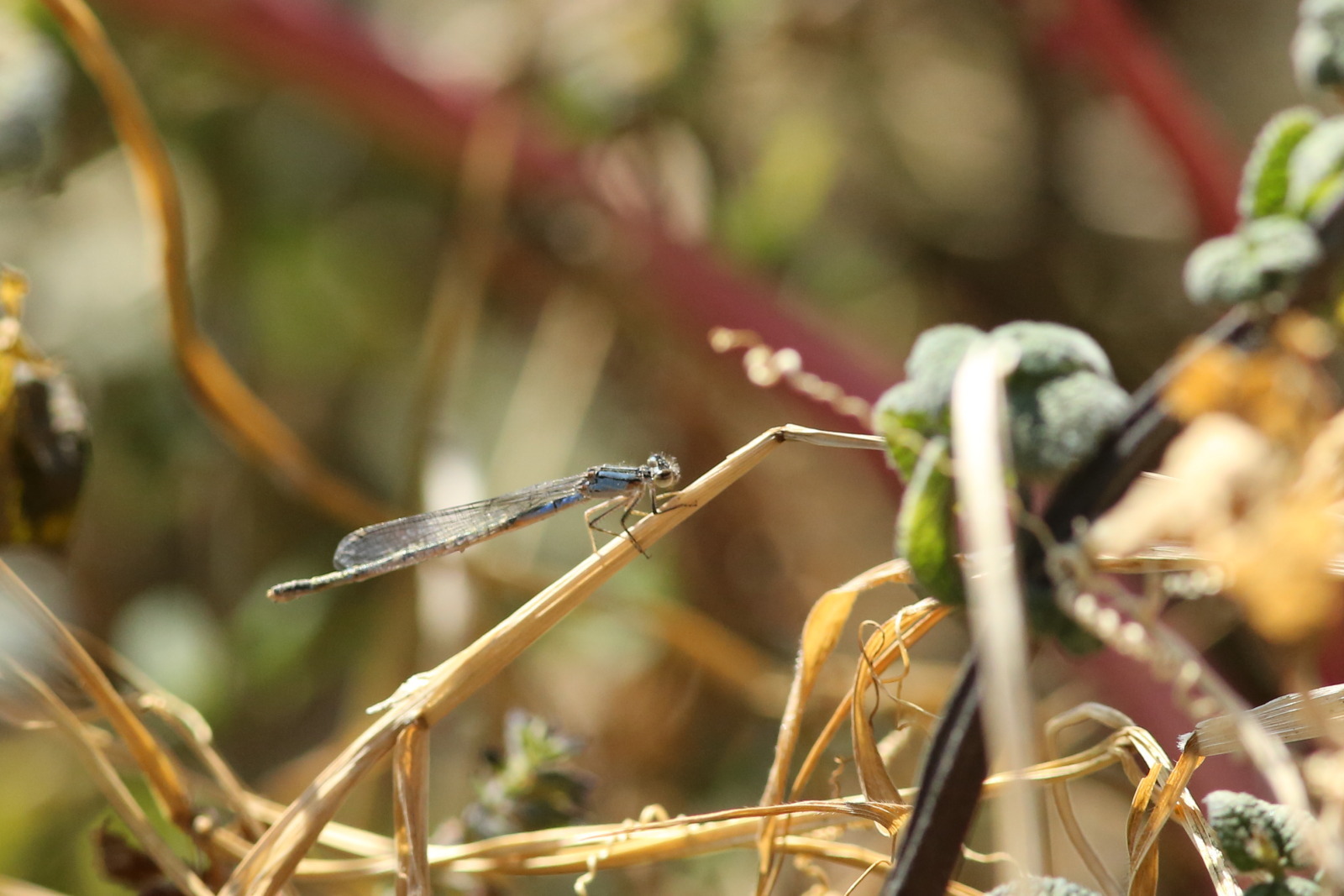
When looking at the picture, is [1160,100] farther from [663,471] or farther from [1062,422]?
[1062,422]

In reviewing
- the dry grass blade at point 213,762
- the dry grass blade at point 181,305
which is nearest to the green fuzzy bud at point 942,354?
the dry grass blade at point 213,762

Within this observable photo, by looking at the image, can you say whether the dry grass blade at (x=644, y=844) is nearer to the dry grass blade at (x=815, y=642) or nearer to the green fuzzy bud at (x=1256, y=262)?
the dry grass blade at (x=815, y=642)

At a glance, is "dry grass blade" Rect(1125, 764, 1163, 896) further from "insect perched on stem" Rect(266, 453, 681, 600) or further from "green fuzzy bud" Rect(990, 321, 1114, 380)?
"insect perched on stem" Rect(266, 453, 681, 600)

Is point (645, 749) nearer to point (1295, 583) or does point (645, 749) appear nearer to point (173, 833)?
point (173, 833)

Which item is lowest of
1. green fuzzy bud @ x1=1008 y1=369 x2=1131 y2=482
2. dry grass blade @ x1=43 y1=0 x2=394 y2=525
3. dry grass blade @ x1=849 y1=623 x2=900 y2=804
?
dry grass blade @ x1=849 y1=623 x2=900 y2=804

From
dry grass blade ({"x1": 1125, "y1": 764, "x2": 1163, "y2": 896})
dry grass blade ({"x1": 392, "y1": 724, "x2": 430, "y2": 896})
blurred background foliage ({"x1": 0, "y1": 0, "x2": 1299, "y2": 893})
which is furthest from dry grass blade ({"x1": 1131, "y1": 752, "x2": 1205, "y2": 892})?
blurred background foliage ({"x1": 0, "y1": 0, "x2": 1299, "y2": 893})

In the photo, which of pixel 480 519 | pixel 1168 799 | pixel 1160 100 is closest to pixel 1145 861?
pixel 1168 799

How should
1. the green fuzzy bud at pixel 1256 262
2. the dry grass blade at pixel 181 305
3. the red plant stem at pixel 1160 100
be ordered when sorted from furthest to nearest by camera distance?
the red plant stem at pixel 1160 100 < the dry grass blade at pixel 181 305 < the green fuzzy bud at pixel 1256 262
